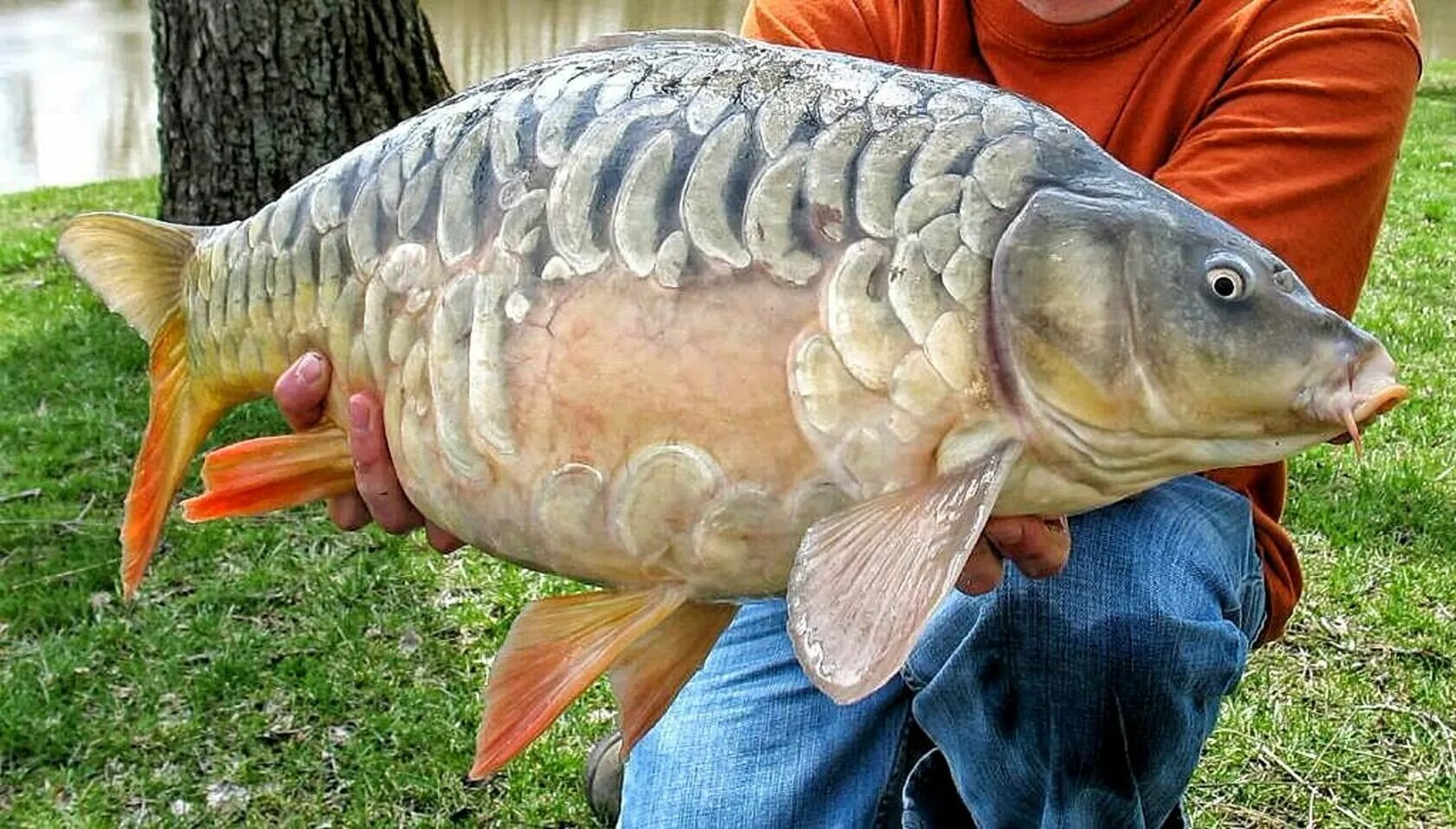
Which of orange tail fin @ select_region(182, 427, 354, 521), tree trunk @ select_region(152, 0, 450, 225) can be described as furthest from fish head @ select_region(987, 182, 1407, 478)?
tree trunk @ select_region(152, 0, 450, 225)

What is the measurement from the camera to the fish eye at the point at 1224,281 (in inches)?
28.0

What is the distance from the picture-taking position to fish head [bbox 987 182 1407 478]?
0.71 meters

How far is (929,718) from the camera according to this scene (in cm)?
123

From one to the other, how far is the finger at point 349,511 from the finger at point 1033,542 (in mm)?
486

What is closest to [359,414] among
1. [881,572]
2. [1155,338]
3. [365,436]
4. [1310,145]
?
[365,436]

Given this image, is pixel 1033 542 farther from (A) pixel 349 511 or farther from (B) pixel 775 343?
(A) pixel 349 511

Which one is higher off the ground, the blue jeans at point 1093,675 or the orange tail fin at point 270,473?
the orange tail fin at point 270,473

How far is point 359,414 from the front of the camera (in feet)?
Result: 3.10

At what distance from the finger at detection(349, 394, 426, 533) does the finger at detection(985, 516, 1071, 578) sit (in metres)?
0.38

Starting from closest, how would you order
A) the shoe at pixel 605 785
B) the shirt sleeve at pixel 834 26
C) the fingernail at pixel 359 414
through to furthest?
the fingernail at pixel 359 414 → the shirt sleeve at pixel 834 26 → the shoe at pixel 605 785

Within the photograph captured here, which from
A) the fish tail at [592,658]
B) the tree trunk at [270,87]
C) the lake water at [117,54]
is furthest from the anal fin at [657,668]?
the lake water at [117,54]

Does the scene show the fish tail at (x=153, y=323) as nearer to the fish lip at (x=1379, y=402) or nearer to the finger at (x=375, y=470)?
the finger at (x=375, y=470)

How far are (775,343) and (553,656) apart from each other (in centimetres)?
23

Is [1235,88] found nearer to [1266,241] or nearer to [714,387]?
[1266,241]
